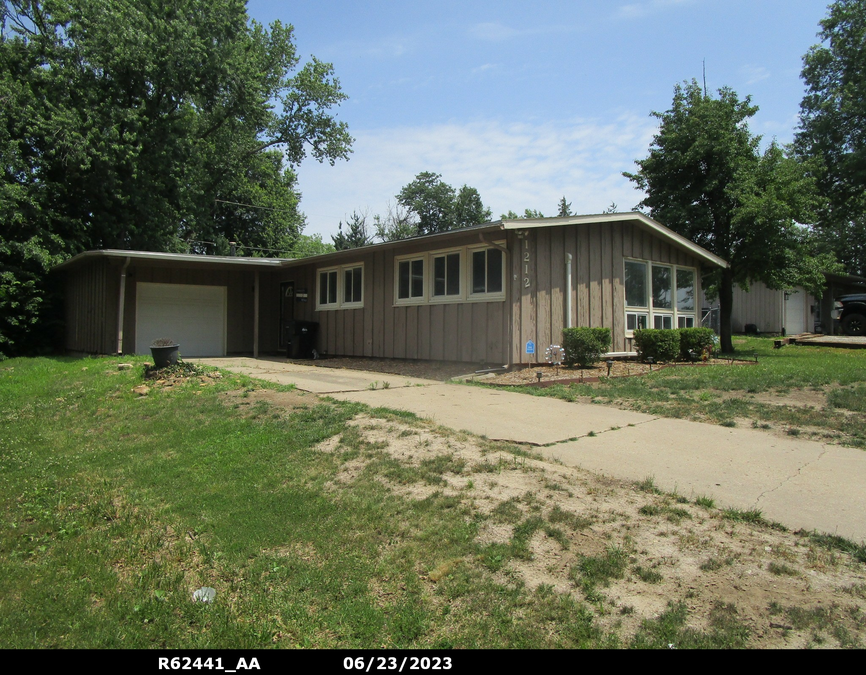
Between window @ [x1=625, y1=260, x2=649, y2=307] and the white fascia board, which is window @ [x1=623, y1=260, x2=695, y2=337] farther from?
the white fascia board

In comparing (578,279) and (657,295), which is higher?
(578,279)

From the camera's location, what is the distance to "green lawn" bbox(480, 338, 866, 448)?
6.62 meters

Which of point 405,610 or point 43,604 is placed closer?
point 405,610

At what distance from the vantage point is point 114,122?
20547 mm

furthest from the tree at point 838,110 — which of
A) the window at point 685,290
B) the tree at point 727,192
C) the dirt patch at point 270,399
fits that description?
the dirt patch at point 270,399

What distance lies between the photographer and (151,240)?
2255 cm

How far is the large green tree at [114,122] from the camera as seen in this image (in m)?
18.2

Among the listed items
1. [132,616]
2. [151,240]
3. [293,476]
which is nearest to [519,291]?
[293,476]

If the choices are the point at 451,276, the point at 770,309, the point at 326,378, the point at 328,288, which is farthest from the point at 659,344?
the point at 770,309

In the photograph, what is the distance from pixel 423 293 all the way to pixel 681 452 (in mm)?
8460

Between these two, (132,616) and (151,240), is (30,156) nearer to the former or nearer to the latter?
(151,240)

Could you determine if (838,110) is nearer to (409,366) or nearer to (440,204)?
(409,366)

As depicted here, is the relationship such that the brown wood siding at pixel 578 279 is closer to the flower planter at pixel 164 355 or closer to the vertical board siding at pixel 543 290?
the vertical board siding at pixel 543 290

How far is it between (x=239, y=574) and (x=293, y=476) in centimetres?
151
